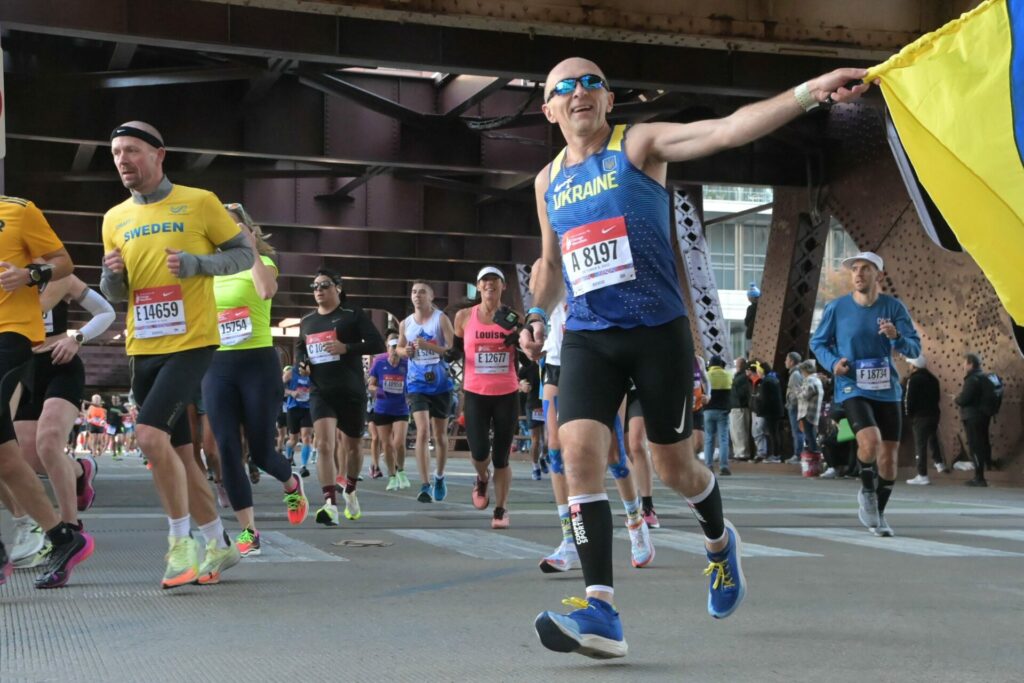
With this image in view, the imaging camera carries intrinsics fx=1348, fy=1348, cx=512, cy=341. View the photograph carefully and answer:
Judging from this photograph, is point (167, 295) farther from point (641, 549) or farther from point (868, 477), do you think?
point (868, 477)

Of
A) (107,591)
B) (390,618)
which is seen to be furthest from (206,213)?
(390,618)

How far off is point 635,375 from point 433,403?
988 cm

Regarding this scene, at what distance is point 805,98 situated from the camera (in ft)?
14.9

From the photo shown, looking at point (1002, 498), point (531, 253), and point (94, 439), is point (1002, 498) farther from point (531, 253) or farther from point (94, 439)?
point (94, 439)

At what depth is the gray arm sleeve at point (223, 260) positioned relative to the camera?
6.41m

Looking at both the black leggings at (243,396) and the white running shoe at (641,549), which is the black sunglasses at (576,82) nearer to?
the white running shoe at (641,549)

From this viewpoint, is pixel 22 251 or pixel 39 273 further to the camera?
pixel 22 251

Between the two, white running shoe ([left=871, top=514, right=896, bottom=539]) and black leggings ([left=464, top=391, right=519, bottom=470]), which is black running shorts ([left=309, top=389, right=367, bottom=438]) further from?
white running shoe ([left=871, top=514, right=896, bottom=539])

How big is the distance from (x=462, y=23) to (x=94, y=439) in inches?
1567

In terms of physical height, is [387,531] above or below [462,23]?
below

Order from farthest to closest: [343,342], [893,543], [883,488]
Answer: [343,342], [883,488], [893,543]

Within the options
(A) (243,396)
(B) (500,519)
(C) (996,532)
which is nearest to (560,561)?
(A) (243,396)

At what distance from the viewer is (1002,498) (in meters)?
15.9

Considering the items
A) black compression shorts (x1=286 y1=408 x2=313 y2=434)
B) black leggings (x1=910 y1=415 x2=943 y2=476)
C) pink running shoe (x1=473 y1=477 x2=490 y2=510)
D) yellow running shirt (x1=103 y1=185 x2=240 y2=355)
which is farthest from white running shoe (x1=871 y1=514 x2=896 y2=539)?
black compression shorts (x1=286 y1=408 x2=313 y2=434)
